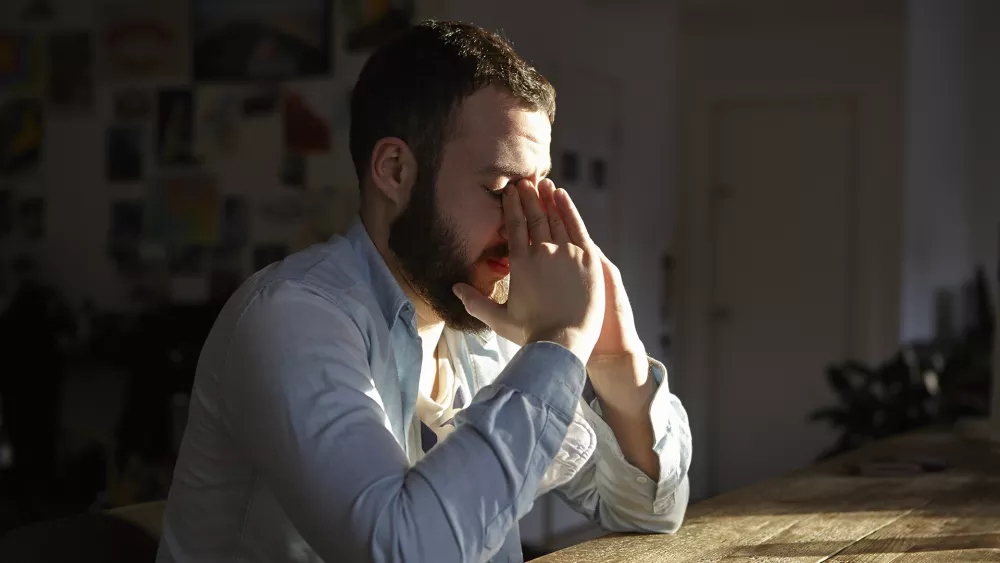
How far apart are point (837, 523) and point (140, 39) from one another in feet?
12.4

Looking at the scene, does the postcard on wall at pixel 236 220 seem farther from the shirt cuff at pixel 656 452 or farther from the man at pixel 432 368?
the shirt cuff at pixel 656 452

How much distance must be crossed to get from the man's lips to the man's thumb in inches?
1.5

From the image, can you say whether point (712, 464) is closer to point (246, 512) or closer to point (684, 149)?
point (684, 149)

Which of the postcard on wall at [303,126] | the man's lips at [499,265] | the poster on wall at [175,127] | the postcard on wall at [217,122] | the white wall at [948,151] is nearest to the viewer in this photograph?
the man's lips at [499,265]

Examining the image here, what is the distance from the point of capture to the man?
100 cm

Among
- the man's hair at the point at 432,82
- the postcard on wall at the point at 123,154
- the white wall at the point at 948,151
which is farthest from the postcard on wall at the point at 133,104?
the white wall at the point at 948,151

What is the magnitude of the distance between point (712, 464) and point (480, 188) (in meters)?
5.30

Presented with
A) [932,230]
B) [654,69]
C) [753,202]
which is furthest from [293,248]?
[932,230]

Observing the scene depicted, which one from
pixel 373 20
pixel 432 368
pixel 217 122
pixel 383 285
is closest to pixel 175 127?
pixel 217 122

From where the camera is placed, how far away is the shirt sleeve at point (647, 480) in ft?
4.46

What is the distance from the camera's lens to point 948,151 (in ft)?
20.4

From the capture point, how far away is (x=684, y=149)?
6.24 m

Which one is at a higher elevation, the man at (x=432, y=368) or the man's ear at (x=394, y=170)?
the man's ear at (x=394, y=170)

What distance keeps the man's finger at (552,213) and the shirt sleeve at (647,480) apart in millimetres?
256
